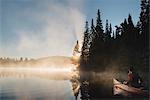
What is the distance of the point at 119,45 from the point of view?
19.9ft

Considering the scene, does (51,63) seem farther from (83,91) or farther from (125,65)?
(125,65)

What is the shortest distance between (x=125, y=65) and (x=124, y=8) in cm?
105

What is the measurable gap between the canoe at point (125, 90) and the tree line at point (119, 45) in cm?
33

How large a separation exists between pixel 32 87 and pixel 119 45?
203cm

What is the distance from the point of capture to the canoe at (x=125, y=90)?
18.3ft

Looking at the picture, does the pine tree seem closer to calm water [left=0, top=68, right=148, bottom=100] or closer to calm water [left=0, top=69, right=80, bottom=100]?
calm water [left=0, top=68, right=148, bottom=100]

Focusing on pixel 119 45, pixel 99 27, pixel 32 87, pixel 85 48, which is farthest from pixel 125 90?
pixel 32 87

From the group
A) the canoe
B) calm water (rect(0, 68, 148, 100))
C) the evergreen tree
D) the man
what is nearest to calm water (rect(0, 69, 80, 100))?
calm water (rect(0, 68, 148, 100))

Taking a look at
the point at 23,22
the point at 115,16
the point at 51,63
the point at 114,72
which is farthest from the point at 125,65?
the point at 23,22

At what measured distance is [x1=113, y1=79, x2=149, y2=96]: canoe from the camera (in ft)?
18.3

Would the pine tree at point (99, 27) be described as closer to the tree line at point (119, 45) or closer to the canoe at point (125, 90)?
the tree line at point (119, 45)

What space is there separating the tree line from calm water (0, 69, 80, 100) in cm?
65

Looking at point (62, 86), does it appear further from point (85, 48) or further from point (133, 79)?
point (133, 79)

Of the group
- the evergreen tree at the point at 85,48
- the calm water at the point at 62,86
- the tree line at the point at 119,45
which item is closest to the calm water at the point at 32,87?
the calm water at the point at 62,86
